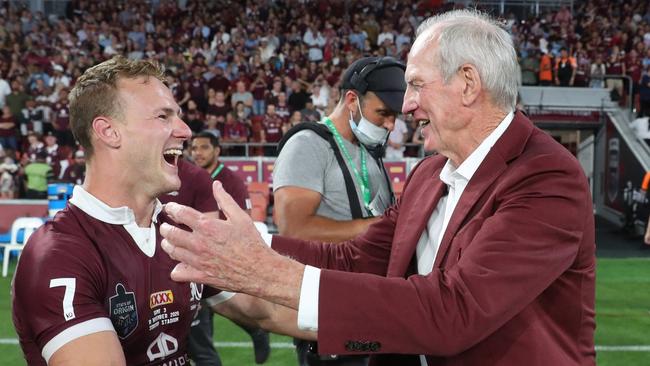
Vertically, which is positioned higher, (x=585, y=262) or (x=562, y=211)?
(x=562, y=211)

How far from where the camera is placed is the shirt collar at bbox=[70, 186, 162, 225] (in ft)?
8.00

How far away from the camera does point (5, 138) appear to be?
1572 centimetres

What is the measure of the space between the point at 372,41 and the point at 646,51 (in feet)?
24.5

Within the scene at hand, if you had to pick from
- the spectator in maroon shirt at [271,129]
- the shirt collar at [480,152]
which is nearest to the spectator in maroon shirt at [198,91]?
the spectator in maroon shirt at [271,129]

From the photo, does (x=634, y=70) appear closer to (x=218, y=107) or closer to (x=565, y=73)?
(x=565, y=73)

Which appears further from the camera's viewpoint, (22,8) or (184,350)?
(22,8)

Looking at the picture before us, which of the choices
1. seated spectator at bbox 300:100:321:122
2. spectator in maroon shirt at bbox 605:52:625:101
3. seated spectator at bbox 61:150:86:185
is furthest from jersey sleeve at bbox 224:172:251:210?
spectator in maroon shirt at bbox 605:52:625:101

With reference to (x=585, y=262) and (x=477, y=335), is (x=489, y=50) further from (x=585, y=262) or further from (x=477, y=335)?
(x=477, y=335)

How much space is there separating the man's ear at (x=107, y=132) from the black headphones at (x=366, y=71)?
1404 mm

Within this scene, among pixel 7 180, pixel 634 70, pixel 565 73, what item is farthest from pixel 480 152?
pixel 634 70

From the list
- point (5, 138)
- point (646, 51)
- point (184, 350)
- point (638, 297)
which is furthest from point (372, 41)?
point (184, 350)

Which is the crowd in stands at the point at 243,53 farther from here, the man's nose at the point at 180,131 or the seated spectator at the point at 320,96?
the man's nose at the point at 180,131

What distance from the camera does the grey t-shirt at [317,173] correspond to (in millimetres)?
3436

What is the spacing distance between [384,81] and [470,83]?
1550 millimetres
